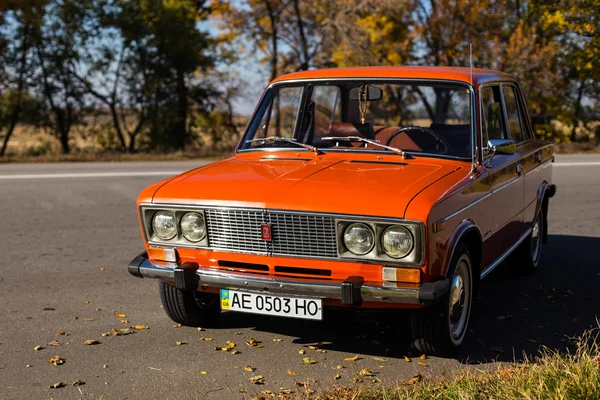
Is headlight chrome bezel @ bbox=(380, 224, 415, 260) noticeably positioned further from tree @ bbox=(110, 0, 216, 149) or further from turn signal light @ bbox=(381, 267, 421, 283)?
tree @ bbox=(110, 0, 216, 149)

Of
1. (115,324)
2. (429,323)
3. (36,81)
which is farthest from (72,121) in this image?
(429,323)

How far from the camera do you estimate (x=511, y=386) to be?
155 inches

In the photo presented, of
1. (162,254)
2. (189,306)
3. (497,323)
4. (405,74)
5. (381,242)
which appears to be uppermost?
(405,74)

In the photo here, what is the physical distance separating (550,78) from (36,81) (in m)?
17.2

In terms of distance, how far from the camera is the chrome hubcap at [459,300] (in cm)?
503

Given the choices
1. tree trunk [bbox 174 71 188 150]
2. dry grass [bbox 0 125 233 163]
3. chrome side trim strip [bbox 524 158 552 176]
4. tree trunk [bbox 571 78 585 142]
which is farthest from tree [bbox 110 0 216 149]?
chrome side trim strip [bbox 524 158 552 176]

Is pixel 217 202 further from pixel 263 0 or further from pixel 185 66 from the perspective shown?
pixel 263 0

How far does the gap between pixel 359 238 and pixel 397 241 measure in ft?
0.77

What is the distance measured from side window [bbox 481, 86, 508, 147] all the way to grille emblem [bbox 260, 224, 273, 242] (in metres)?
1.99

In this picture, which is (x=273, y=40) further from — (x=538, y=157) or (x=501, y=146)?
(x=501, y=146)

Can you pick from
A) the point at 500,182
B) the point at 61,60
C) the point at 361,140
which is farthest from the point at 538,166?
the point at 61,60

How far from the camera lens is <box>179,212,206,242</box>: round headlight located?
5.03m

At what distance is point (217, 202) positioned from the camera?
4926mm

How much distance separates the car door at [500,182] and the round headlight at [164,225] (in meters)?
2.23
